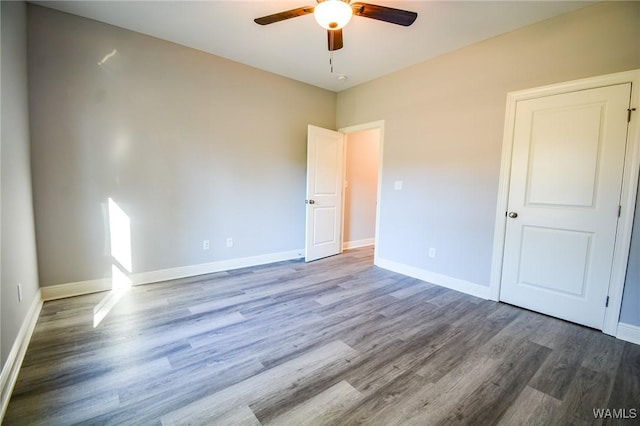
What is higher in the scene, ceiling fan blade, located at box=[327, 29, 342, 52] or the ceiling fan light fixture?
ceiling fan blade, located at box=[327, 29, 342, 52]

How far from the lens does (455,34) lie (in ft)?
9.14

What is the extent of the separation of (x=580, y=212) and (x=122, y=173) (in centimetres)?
445

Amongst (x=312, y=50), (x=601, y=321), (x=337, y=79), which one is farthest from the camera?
(x=337, y=79)

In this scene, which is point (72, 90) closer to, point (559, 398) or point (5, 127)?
point (5, 127)

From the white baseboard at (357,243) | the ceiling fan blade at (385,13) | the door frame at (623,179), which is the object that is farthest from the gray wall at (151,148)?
the door frame at (623,179)

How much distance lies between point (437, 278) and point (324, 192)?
6.84 feet

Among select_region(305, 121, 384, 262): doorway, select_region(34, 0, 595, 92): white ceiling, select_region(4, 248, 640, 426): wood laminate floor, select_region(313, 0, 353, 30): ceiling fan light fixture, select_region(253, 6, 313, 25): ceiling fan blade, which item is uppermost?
select_region(34, 0, 595, 92): white ceiling

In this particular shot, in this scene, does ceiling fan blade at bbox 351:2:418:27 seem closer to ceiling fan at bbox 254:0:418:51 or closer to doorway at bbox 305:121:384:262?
ceiling fan at bbox 254:0:418:51

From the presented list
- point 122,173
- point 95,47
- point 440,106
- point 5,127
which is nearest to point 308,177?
point 440,106

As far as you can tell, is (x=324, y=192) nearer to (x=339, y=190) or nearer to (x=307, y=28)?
(x=339, y=190)

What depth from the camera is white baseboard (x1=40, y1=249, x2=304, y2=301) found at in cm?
271

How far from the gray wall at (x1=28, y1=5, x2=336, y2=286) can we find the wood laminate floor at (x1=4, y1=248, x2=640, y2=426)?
0.68 metres

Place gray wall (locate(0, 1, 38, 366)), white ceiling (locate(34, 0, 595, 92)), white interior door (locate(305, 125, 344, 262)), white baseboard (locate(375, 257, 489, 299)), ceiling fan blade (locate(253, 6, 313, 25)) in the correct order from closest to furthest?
gray wall (locate(0, 1, 38, 366))
ceiling fan blade (locate(253, 6, 313, 25))
white ceiling (locate(34, 0, 595, 92))
white baseboard (locate(375, 257, 489, 299))
white interior door (locate(305, 125, 344, 262))

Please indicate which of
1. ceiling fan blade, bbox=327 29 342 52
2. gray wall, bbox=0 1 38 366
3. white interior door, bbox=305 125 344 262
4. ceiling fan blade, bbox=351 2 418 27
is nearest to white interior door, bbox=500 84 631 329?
ceiling fan blade, bbox=351 2 418 27
